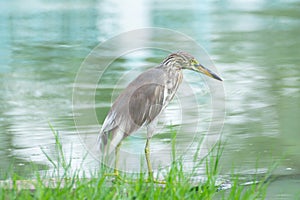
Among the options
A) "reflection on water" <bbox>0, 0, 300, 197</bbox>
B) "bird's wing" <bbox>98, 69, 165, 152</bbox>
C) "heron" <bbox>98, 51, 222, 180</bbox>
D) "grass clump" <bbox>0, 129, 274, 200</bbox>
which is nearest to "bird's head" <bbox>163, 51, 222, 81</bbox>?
"heron" <bbox>98, 51, 222, 180</bbox>

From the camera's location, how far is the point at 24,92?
8.02m

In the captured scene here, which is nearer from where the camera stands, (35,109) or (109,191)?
(109,191)

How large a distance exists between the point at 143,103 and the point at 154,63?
3.82 m

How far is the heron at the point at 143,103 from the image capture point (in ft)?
16.1

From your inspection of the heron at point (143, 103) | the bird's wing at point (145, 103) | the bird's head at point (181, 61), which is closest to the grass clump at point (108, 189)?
the heron at point (143, 103)

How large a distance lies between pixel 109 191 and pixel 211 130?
260 cm

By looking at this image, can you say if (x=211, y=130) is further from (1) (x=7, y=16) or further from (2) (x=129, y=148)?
(1) (x=7, y=16)

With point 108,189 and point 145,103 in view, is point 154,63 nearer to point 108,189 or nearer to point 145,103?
point 145,103

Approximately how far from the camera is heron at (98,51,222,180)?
16.1 feet

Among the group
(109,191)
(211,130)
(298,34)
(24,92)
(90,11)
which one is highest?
(90,11)

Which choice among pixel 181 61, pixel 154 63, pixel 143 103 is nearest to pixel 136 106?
pixel 143 103

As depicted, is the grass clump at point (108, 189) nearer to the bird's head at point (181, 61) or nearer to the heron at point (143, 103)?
the heron at point (143, 103)

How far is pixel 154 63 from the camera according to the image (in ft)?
29.0

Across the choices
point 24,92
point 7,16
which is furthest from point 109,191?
point 7,16
